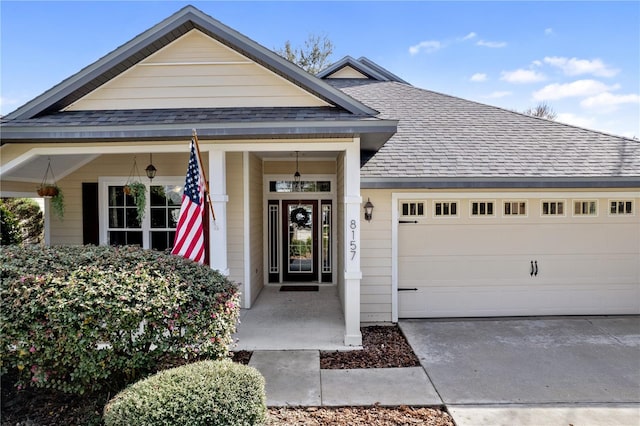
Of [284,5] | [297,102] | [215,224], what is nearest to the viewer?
[215,224]

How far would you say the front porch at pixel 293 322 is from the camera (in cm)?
540

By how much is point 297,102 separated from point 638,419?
18.3 ft

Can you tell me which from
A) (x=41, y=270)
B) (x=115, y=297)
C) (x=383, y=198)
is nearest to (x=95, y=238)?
(x=41, y=270)

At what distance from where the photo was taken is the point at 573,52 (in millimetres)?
11492

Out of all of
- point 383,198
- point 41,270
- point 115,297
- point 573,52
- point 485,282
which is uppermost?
point 573,52

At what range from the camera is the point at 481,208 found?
6785mm

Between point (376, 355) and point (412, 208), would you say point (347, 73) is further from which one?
point (376, 355)

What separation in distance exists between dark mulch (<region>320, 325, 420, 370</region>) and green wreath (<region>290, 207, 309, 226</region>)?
388cm

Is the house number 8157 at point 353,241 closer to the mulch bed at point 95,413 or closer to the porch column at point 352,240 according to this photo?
the porch column at point 352,240

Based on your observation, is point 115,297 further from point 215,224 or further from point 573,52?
point 573,52

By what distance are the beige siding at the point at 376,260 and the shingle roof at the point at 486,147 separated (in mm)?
551

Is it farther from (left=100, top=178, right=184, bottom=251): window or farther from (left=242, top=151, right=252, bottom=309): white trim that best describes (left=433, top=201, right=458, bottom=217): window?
(left=100, top=178, right=184, bottom=251): window

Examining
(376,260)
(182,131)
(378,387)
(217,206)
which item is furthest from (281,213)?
(378,387)

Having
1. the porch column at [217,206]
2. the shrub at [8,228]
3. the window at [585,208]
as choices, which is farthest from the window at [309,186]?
the shrub at [8,228]
